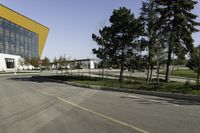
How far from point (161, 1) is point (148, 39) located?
5.30m

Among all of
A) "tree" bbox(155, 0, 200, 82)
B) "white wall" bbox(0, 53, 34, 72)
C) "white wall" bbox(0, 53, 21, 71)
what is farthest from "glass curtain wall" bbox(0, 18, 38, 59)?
"tree" bbox(155, 0, 200, 82)

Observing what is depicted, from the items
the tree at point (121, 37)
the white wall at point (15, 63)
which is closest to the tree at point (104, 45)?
the tree at point (121, 37)

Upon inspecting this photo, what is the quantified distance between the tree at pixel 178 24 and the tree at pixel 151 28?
152cm

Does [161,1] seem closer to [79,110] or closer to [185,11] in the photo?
[185,11]

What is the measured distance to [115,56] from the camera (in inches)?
1303

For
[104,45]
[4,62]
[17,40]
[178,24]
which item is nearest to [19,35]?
[17,40]

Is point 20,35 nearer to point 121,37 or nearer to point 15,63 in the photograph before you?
point 15,63

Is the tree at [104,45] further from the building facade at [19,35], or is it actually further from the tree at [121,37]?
the building facade at [19,35]

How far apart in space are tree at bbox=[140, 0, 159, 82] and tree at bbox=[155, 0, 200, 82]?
1.52 metres

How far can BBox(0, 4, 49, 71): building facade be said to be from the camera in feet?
280

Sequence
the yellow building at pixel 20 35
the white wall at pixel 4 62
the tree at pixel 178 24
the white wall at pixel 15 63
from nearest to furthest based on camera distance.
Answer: the tree at pixel 178 24
the white wall at pixel 4 62
the white wall at pixel 15 63
the yellow building at pixel 20 35

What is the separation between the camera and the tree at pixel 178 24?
30406 mm

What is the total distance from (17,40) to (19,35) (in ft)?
9.14

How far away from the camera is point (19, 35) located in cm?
9631
